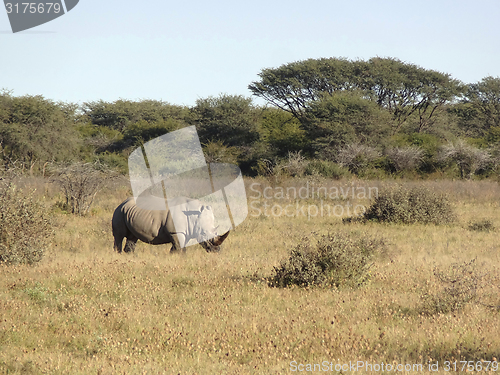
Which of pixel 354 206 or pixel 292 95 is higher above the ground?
pixel 292 95

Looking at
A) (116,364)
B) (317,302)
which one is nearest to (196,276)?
(317,302)

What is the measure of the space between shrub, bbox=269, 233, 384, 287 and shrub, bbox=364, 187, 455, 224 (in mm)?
7515

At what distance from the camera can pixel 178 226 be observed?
9586mm

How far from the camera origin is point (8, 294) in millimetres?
6629

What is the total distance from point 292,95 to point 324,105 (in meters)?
6.13

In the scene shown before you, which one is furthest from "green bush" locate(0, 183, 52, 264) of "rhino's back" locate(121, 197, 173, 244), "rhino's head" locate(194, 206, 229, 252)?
"rhino's head" locate(194, 206, 229, 252)

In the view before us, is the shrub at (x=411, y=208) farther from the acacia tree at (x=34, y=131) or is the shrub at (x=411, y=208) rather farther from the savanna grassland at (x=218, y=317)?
the acacia tree at (x=34, y=131)

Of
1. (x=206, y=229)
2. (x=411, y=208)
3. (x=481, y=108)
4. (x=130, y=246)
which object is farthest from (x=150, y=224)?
(x=481, y=108)

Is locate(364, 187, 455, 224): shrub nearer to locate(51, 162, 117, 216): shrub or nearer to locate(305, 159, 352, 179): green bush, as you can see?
locate(51, 162, 117, 216): shrub

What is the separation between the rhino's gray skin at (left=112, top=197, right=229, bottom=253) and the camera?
9547mm

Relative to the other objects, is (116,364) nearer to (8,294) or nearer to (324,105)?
(8,294)

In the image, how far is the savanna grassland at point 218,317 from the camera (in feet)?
15.3

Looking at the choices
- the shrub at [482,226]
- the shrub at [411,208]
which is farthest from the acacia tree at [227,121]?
the shrub at [482,226]

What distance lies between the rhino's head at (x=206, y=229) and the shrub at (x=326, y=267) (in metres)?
2.24
